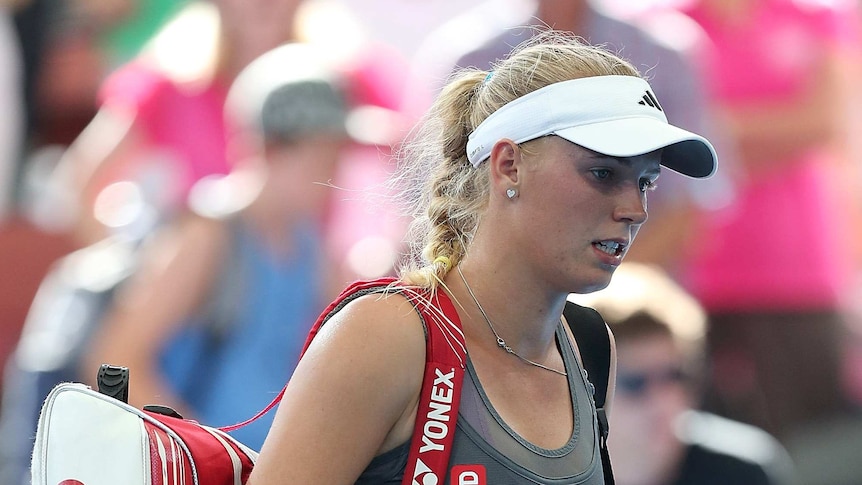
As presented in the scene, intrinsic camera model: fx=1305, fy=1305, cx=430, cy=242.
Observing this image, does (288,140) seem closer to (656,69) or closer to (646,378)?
(656,69)

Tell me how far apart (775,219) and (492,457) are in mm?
2549

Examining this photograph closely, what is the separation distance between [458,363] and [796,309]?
2554 millimetres

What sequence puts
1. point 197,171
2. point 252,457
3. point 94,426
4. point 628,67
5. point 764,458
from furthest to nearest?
1. point 197,171
2. point 764,458
3. point 628,67
4. point 252,457
5. point 94,426

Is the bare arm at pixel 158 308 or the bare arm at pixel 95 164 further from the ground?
the bare arm at pixel 95 164

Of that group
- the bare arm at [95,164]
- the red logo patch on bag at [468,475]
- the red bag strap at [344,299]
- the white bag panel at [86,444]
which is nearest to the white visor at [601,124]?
the red bag strap at [344,299]

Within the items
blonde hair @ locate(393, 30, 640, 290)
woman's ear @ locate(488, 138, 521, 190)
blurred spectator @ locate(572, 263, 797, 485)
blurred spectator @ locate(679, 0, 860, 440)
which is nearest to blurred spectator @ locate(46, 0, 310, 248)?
blurred spectator @ locate(572, 263, 797, 485)

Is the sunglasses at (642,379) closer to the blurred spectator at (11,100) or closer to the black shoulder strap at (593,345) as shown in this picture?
the black shoulder strap at (593,345)

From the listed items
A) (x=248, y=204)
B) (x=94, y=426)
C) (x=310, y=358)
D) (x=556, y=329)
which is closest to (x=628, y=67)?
(x=556, y=329)

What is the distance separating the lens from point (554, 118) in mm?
1742

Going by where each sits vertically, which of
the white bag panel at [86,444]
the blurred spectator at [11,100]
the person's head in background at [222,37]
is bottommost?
the white bag panel at [86,444]

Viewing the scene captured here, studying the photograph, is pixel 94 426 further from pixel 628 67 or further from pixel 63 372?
pixel 63 372

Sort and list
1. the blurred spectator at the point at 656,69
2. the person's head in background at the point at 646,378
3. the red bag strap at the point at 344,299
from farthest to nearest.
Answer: the blurred spectator at the point at 656,69
the person's head in background at the point at 646,378
the red bag strap at the point at 344,299

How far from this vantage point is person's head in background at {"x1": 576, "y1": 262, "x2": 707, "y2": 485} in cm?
337

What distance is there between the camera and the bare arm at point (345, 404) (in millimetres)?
1570
